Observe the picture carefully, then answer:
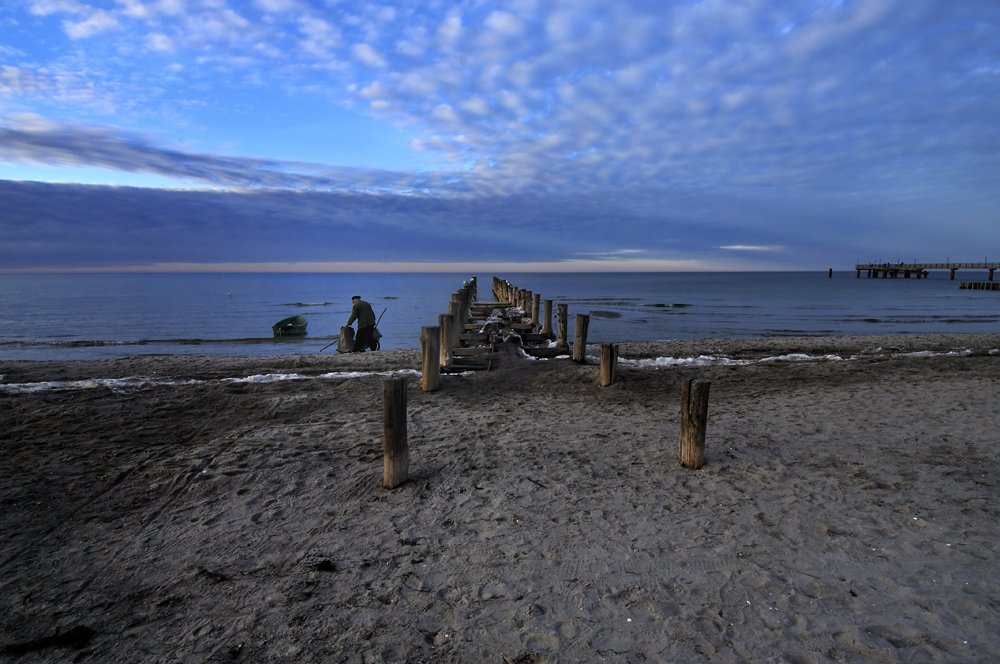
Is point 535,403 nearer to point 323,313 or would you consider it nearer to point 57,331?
point 57,331

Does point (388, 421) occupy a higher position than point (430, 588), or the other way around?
point (388, 421)

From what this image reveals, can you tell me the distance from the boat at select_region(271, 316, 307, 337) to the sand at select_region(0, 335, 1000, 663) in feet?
48.6

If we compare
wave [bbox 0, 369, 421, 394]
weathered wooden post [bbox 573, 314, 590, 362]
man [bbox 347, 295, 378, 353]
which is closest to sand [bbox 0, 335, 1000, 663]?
wave [bbox 0, 369, 421, 394]

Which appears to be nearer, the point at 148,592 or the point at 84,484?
the point at 148,592

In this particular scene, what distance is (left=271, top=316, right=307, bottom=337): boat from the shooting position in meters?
23.4

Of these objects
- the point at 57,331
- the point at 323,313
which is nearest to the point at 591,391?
the point at 57,331

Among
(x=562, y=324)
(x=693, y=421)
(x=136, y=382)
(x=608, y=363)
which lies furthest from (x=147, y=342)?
(x=693, y=421)

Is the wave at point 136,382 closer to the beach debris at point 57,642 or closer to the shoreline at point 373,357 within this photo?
the shoreline at point 373,357

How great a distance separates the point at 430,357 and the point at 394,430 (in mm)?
3901

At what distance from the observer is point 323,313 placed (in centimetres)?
3775

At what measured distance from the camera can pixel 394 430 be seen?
5258mm

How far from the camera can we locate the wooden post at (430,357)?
904cm

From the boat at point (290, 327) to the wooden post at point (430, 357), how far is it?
16391 millimetres

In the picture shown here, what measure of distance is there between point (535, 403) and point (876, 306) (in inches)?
1561
